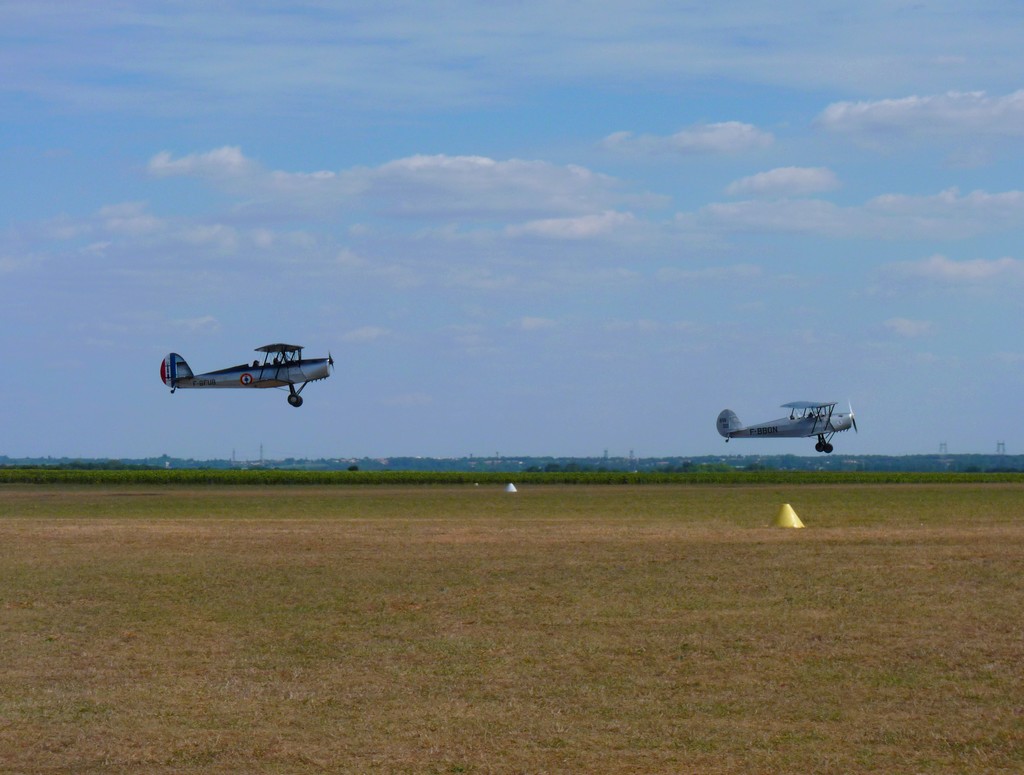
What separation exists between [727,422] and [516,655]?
8883 cm

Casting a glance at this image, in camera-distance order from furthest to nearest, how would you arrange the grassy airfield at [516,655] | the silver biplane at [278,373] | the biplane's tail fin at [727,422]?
the biplane's tail fin at [727,422], the silver biplane at [278,373], the grassy airfield at [516,655]

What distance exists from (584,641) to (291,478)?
79.3 m

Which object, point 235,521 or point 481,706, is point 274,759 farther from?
point 235,521

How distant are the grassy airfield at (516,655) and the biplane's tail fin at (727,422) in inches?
2807

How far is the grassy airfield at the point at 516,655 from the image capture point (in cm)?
1113

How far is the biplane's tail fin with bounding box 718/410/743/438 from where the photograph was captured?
102 meters

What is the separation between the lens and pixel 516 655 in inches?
605

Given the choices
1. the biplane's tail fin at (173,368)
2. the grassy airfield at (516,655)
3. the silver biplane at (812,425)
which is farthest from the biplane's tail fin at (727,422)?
the grassy airfield at (516,655)

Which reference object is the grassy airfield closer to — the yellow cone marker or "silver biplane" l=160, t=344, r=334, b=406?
the yellow cone marker

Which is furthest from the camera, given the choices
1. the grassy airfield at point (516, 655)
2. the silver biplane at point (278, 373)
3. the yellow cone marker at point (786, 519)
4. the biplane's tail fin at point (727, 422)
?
the biplane's tail fin at point (727, 422)

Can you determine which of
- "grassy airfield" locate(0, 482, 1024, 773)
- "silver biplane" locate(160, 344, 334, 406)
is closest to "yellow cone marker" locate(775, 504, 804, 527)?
"grassy airfield" locate(0, 482, 1024, 773)

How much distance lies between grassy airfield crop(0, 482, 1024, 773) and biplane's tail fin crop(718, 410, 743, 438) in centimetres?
7130

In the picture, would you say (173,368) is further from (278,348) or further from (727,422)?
(727,422)

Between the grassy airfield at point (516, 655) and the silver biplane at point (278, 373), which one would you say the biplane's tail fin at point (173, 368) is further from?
the grassy airfield at point (516, 655)
